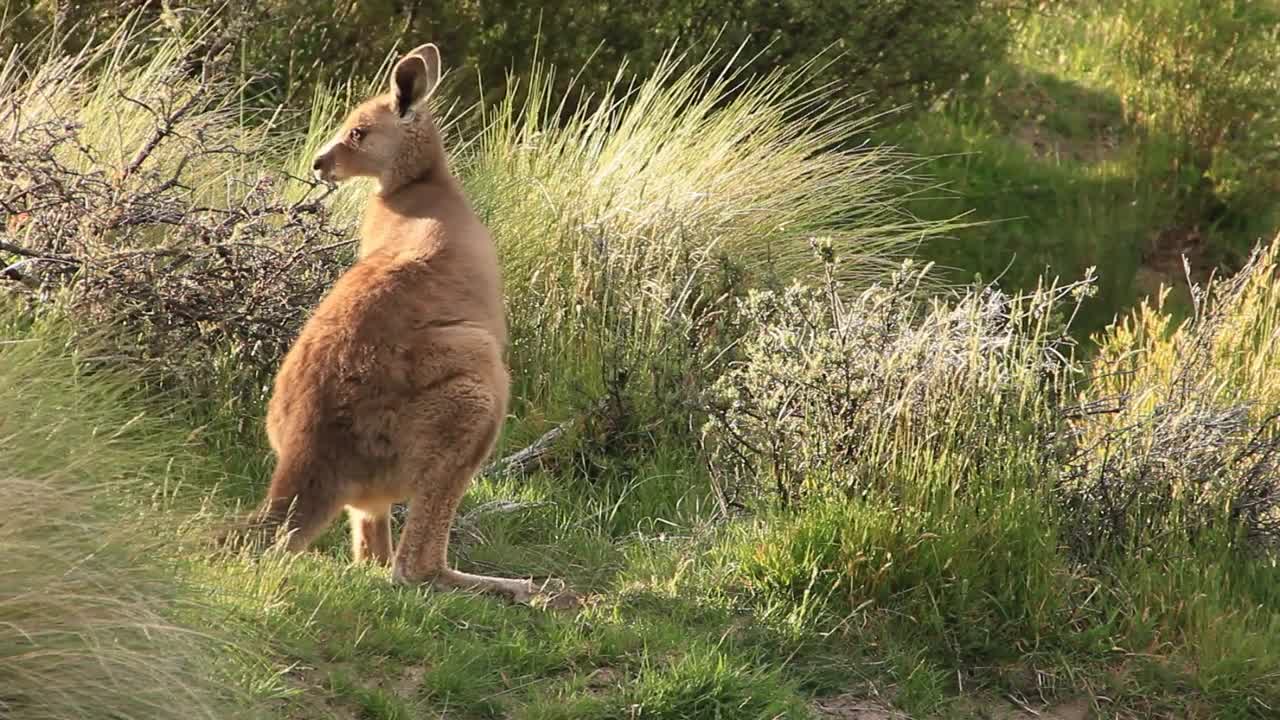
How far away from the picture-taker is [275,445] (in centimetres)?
573

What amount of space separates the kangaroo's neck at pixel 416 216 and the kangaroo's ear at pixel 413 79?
0.90 ft

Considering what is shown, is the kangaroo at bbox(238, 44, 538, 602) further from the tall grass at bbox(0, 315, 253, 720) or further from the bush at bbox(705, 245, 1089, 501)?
the bush at bbox(705, 245, 1089, 501)

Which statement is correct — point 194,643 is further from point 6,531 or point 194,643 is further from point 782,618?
point 782,618

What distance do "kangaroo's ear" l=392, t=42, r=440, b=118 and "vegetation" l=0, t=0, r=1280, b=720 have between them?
77cm

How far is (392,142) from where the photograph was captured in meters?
6.50

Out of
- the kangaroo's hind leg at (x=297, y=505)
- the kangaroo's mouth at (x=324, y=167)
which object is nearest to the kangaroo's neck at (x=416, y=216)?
the kangaroo's mouth at (x=324, y=167)

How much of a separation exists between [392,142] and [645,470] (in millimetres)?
1920

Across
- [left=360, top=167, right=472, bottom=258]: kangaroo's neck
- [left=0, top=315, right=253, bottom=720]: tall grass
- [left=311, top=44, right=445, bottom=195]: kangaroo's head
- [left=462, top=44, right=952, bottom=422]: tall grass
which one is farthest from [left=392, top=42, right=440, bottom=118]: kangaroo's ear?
[left=0, top=315, right=253, bottom=720]: tall grass

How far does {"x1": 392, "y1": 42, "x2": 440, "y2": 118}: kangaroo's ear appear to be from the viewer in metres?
6.45

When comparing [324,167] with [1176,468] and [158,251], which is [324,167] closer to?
[158,251]

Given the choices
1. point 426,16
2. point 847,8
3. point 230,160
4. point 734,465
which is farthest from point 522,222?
point 847,8

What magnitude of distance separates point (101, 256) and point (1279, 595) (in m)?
4.59

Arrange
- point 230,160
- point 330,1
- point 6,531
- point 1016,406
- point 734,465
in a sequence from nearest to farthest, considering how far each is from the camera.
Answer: point 6,531, point 1016,406, point 734,465, point 230,160, point 330,1

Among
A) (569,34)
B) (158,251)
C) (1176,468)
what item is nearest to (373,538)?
(158,251)
